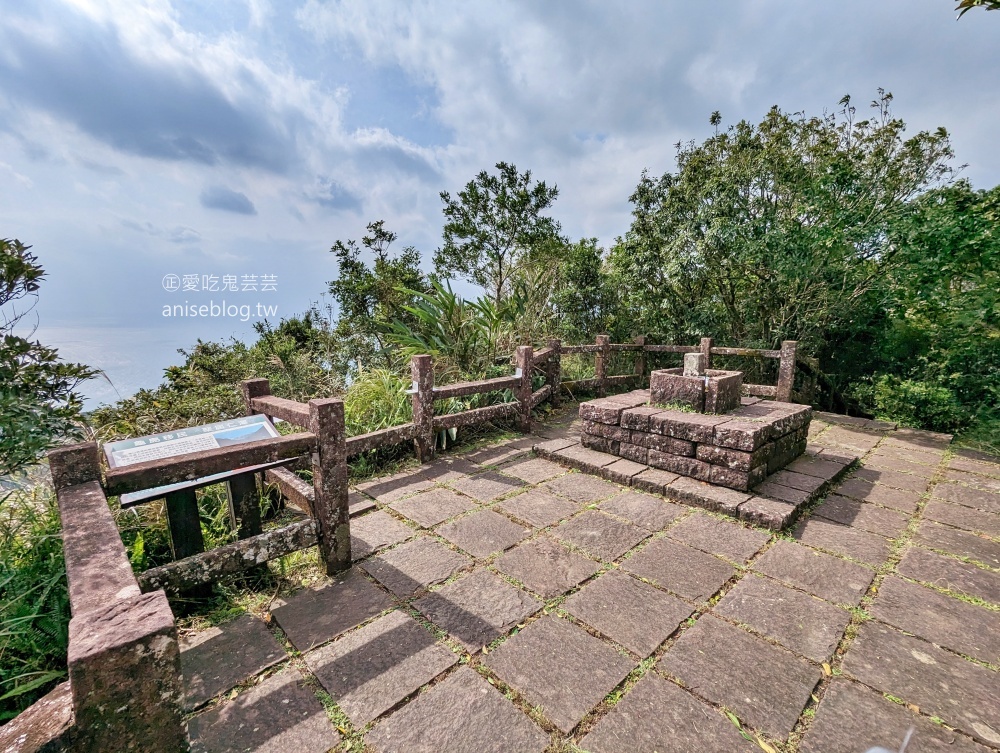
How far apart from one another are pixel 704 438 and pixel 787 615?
144 centimetres

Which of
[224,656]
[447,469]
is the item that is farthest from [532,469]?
[224,656]

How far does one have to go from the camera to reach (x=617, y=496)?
323 cm

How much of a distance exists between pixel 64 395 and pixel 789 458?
4.79 meters

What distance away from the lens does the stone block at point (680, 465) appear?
3.33 metres

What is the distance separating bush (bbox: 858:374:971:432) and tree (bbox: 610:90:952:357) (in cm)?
120

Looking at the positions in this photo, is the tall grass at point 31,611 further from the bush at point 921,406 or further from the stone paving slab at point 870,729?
the bush at point 921,406

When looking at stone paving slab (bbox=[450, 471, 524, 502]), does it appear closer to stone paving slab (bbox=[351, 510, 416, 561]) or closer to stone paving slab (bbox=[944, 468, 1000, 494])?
stone paving slab (bbox=[351, 510, 416, 561])

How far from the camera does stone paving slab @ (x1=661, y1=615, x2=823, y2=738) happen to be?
4.98 feet

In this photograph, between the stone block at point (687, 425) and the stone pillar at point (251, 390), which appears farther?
the stone block at point (687, 425)

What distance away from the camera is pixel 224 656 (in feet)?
5.76

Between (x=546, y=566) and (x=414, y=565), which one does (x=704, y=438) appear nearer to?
(x=546, y=566)

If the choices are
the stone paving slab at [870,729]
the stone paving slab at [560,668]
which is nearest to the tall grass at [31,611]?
the stone paving slab at [560,668]

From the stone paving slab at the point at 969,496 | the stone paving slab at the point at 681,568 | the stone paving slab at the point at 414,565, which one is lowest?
the stone paving slab at the point at 969,496

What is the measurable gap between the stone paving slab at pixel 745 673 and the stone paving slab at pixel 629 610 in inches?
3.3
